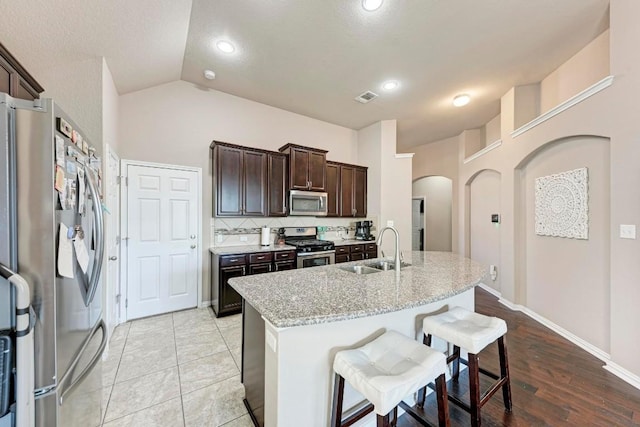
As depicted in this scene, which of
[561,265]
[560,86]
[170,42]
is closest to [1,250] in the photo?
[170,42]

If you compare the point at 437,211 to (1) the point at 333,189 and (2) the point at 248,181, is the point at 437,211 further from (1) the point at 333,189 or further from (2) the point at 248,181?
(2) the point at 248,181

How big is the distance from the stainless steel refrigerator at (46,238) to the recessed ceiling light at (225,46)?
2.18 metres

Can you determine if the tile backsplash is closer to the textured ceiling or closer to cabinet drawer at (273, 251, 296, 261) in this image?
cabinet drawer at (273, 251, 296, 261)

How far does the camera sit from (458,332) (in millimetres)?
1499

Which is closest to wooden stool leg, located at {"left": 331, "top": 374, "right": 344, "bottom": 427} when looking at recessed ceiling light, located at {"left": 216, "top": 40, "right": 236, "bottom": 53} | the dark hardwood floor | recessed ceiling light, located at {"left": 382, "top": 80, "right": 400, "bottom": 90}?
the dark hardwood floor

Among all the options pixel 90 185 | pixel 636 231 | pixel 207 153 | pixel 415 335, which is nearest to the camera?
pixel 90 185

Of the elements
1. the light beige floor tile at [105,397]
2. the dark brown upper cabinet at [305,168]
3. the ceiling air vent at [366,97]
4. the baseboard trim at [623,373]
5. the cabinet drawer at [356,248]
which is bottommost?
the light beige floor tile at [105,397]

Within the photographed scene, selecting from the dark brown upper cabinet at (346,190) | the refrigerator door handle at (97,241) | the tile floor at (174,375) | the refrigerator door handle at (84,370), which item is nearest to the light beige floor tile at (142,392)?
A: the tile floor at (174,375)

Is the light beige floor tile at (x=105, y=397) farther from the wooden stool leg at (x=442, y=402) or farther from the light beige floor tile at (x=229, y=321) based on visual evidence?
the wooden stool leg at (x=442, y=402)

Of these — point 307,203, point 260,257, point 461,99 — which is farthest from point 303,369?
point 461,99

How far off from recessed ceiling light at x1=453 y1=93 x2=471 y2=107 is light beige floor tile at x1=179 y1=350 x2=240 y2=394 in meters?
4.77

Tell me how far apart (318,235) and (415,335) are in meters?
3.06

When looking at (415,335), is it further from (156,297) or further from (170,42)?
(170,42)

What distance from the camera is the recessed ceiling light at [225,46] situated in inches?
110
